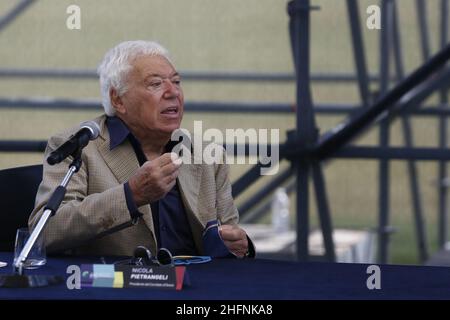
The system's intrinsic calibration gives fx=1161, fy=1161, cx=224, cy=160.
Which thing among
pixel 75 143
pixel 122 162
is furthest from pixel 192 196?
pixel 75 143

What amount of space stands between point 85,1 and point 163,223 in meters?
2.00

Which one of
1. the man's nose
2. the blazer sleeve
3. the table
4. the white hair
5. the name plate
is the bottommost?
the table

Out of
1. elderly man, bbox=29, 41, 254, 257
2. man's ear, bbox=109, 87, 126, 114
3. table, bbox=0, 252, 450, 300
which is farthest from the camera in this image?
man's ear, bbox=109, 87, 126, 114

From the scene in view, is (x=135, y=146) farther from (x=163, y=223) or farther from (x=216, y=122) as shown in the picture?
(x=216, y=122)

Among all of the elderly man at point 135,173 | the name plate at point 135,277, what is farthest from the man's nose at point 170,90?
the name plate at point 135,277

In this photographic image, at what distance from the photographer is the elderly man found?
3.18 metres

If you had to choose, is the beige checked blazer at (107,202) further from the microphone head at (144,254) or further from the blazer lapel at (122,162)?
the microphone head at (144,254)

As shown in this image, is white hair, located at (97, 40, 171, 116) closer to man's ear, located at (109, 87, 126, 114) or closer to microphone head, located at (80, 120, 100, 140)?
man's ear, located at (109, 87, 126, 114)

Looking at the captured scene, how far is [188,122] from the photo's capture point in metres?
5.91

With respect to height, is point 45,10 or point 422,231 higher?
point 45,10

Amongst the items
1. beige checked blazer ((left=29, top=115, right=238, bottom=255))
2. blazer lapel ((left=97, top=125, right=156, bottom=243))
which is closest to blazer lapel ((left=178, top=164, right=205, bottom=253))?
beige checked blazer ((left=29, top=115, right=238, bottom=255))

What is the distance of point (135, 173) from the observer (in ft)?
10.6
